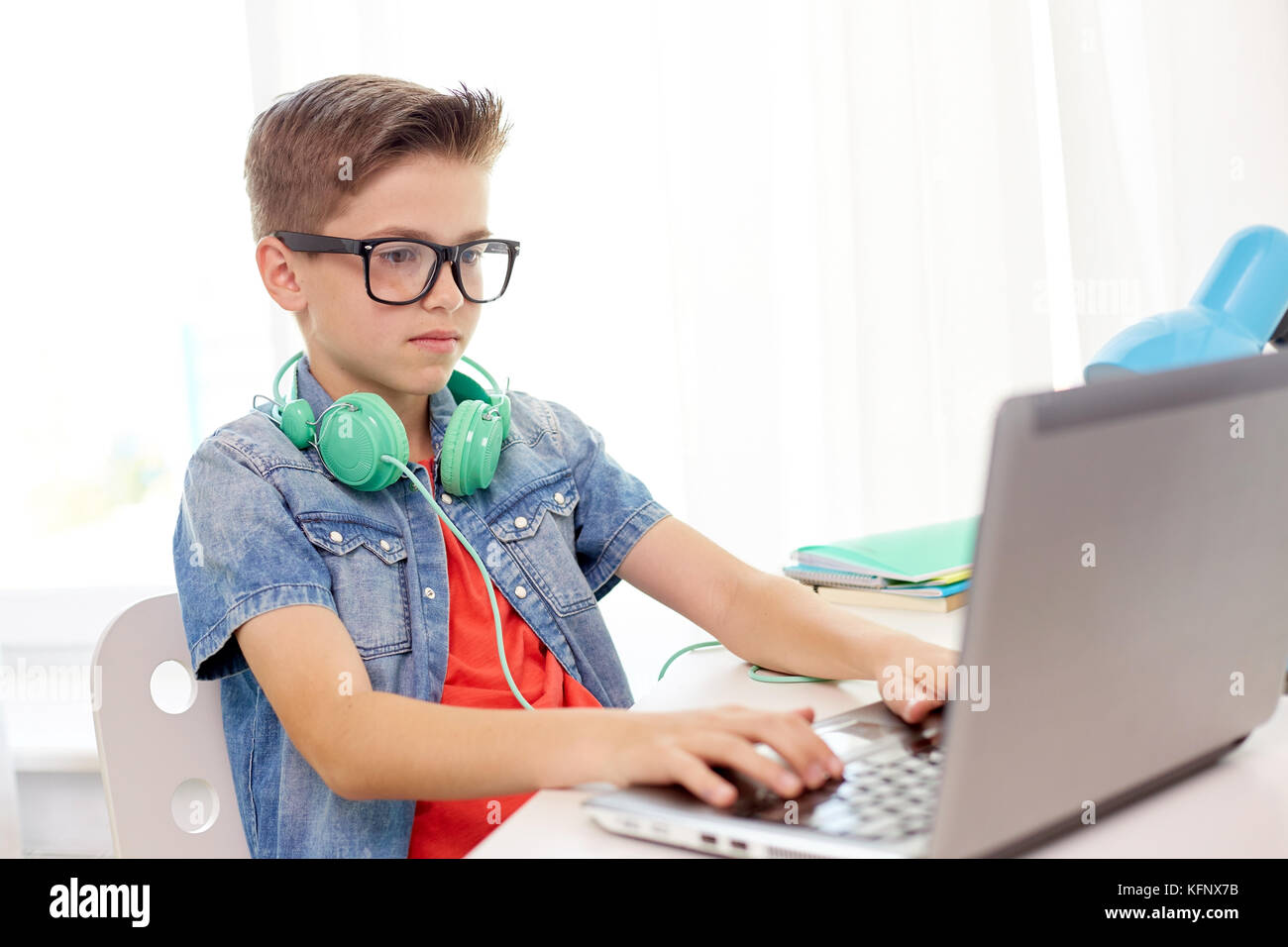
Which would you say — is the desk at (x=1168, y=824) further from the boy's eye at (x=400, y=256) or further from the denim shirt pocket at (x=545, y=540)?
the boy's eye at (x=400, y=256)

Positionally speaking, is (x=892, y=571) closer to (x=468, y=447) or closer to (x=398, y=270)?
(x=468, y=447)

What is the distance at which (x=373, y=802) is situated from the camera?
3.22 feet

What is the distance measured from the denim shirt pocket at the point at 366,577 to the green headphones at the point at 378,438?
1.8 inches

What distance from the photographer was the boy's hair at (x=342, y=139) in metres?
1.13

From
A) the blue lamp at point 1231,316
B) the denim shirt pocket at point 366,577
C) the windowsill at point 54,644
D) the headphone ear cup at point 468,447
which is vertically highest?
the blue lamp at point 1231,316

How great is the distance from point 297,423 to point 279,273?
0.20 metres

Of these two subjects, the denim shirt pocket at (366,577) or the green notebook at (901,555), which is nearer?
the denim shirt pocket at (366,577)

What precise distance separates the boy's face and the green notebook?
488 millimetres

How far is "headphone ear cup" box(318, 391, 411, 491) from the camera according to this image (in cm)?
104

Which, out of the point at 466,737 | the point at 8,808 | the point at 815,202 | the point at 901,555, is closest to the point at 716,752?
the point at 466,737

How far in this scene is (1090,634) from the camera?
529mm

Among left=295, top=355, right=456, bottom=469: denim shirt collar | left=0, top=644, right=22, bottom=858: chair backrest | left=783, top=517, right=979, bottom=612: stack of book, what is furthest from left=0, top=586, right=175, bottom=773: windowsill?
left=783, top=517, right=979, bottom=612: stack of book

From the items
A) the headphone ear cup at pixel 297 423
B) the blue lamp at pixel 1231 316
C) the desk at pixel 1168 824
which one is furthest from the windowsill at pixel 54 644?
the blue lamp at pixel 1231 316
